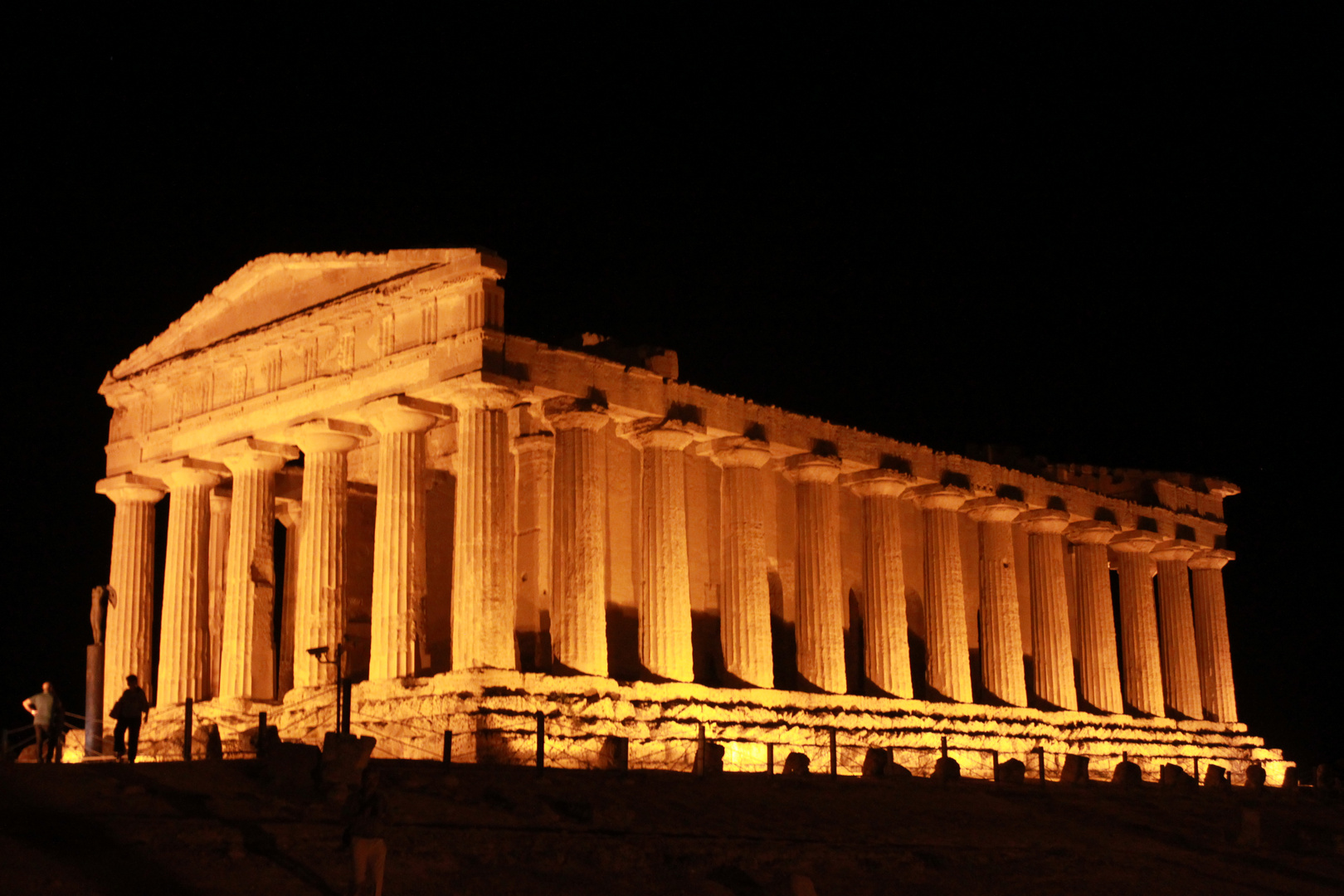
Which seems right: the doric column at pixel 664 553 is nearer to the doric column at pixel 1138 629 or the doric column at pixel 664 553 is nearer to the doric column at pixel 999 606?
the doric column at pixel 999 606

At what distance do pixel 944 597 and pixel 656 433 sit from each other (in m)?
11.1

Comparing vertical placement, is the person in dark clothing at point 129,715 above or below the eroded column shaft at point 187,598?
below

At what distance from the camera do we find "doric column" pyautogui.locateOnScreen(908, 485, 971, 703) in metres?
45.0

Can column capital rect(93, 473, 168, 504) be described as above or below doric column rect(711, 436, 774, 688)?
above

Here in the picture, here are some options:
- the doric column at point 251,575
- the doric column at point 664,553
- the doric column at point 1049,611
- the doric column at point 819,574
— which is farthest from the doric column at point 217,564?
the doric column at point 1049,611

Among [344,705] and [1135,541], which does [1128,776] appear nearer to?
[1135,541]

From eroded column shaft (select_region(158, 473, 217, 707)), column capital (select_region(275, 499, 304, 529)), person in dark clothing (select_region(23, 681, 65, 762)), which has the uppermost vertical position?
column capital (select_region(275, 499, 304, 529))

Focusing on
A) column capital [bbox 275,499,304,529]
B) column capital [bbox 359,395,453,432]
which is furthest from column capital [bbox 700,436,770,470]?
column capital [bbox 275,499,304,529]

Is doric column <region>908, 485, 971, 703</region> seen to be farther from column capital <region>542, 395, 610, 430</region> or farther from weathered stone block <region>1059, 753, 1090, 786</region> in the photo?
column capital <region>542, 395, 610, 430</region>

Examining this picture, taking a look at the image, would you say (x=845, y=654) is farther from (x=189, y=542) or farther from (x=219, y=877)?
(x=219, y=877)

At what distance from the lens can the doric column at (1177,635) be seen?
53.2m

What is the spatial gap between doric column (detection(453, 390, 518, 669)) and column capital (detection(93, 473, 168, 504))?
9.77m

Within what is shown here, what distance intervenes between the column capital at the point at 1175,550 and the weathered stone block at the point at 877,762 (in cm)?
2165

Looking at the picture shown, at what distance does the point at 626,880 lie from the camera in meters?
22.2
